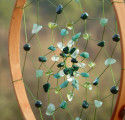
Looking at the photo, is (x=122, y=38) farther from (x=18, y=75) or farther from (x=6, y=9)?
(x=6, y=9)

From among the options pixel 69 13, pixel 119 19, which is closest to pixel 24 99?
pixel 119 19

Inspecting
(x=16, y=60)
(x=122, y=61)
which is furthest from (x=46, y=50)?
(x=122, y=61)

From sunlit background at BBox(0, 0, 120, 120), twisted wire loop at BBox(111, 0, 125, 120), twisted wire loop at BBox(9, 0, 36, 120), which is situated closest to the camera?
twisted wire loop at BBox(111, 0, 125, 120)

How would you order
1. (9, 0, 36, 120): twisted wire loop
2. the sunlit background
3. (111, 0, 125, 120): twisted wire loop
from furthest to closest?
the sunlit background → (9, 0, 36, 120): twisted wire loop → (111, 0, 125, 120): twisted wire loop

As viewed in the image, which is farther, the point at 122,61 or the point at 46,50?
the point at 46,50

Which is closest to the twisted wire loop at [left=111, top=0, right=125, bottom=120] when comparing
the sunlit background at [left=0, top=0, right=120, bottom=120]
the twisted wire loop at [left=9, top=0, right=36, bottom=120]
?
the twisted wire loop at [left=9, top=0, right=36, bottom=120]

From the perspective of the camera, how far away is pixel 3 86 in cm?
132

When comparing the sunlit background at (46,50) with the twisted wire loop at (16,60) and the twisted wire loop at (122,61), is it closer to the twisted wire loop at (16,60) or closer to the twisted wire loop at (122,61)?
the twisted wire loop at (16,60)

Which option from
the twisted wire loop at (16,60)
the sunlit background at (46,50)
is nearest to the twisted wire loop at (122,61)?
the twisted wire loop at (16,60)

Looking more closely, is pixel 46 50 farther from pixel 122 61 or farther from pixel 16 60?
pixel 122 61

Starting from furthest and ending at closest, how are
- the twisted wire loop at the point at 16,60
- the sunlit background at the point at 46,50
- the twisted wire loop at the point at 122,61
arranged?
the sunlit background at the point at 46,50 < the twisted wire loop at the point at 16,60 < the twisted wire loop at the point at 122,61

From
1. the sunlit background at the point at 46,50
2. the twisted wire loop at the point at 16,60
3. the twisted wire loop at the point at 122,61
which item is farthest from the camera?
the sunlit background at the point at 46,50

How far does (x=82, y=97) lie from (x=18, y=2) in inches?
27.1

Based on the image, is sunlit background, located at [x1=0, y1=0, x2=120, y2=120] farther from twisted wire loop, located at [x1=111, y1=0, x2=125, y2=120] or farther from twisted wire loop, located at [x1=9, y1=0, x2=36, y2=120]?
Answer: twisted wire loop, located at [x1=111, y1=0, x2=125, y2=120]
